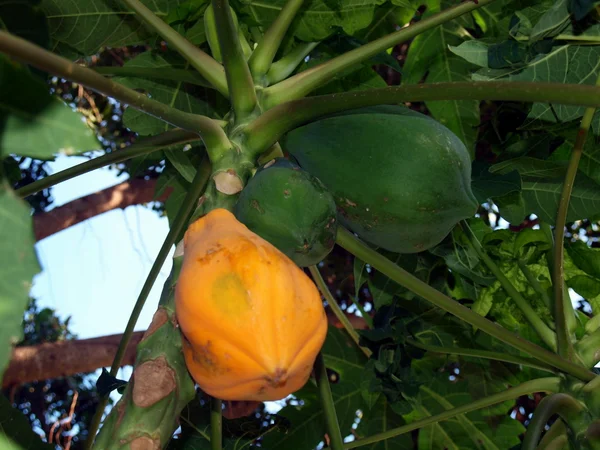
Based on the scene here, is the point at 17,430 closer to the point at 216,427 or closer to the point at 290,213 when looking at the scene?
the point at 216,427

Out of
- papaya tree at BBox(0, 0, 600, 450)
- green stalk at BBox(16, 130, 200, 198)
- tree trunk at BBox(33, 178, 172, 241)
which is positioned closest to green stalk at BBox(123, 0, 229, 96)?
papaya tree at BBox(0, 0, 600, 450)

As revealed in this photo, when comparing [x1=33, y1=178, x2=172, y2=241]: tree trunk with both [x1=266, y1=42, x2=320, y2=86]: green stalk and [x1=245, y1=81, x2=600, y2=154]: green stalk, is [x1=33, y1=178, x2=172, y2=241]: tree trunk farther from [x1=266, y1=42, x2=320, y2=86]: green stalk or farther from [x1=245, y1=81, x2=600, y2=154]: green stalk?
[x1=245, y1=81, x2=600, y2=154]: green stalk

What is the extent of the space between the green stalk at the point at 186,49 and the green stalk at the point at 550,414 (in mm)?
810

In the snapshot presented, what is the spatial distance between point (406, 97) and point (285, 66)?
0.42 m

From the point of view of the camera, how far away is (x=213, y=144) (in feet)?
3.79

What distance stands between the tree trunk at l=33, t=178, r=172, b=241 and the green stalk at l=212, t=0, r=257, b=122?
69.8 inches

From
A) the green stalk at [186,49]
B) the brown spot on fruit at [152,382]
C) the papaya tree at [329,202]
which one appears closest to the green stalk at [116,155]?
the papaya tree at [329,202]

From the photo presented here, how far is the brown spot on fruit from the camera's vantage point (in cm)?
88

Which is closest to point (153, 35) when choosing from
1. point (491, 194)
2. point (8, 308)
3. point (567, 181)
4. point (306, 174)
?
point (306, 174)

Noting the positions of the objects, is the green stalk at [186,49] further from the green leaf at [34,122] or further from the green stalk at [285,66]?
the green leaf at [34,122]

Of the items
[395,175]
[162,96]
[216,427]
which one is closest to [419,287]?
[395,175]

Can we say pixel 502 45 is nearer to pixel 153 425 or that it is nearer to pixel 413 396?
pixel 413 396

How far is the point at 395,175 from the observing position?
1.17 m

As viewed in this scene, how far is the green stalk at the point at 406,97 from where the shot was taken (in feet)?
2.96
